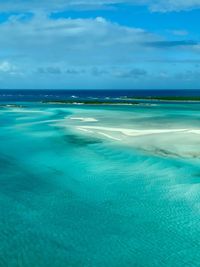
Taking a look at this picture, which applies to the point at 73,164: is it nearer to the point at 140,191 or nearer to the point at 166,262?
the point at 140,191

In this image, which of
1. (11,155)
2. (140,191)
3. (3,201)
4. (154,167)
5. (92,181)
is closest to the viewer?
(3,201)

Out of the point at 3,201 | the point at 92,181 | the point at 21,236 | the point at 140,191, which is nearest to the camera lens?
the point at 21,236

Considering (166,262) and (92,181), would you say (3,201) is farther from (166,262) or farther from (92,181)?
(166,262)

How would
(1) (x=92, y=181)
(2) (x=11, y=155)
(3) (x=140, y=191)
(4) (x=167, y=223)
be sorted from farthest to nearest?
(2) (x=11, y=155)
(1) (x=92, y=181)
(3) (x=140, y=191)
(4) (x=167, y=223)

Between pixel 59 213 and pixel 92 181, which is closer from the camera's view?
pixel 59 213

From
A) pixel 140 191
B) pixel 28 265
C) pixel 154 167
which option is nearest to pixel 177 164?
pixel 154 167

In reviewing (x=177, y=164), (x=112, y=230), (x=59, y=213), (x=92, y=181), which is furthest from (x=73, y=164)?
(x=112, y=230)
